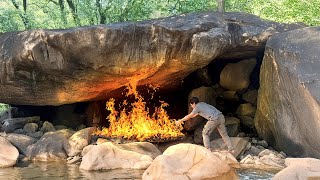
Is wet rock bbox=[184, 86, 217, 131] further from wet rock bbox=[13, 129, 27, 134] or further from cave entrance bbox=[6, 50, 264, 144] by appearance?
wet rock bbox=[13, 129, 27, 134]

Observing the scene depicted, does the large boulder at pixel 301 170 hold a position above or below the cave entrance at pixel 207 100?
above

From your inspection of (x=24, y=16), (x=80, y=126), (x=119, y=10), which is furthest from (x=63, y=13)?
(x=80, y=126)

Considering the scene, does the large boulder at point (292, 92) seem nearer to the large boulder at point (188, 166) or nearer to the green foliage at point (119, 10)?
the large boulder at point (188, 166)

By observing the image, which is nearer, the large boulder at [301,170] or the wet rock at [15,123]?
the large boulder at [301,170]

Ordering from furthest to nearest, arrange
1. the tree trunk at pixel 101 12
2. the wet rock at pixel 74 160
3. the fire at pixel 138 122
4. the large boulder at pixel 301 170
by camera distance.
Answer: the tree trunk at pixel 101 12 → the fire at pixel 138 122 → the wet rock at pixel 74 160 → the large boulder at pixel 301 170

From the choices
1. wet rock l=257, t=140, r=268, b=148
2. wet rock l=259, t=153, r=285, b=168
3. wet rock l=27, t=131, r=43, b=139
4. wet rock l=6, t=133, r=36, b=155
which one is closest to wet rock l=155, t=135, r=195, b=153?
wet rock l=257, t=140, r=268, b=148

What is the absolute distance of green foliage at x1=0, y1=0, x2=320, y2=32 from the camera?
18719mm

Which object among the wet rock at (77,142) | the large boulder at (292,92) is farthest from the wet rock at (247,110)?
the wet rock at (77,142)

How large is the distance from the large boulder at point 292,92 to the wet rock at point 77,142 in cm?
491

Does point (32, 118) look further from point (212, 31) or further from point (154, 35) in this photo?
point (212, 31)

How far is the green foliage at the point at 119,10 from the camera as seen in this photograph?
1872 cm

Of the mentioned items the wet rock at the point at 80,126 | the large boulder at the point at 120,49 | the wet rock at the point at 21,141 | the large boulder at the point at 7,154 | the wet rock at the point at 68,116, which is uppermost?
the large boulder at the point at 120,49

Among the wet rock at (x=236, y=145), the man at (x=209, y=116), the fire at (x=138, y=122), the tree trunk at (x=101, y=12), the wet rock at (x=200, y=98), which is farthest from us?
the tree trunk at (x=101, y=12)

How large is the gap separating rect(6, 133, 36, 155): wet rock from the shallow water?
65.4 inches
